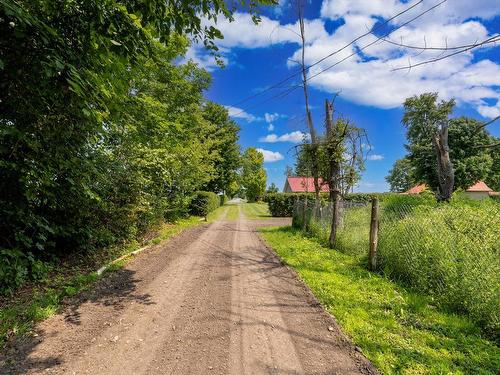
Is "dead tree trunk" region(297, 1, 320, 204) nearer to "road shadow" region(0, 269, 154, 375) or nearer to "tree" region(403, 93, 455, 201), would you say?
"road shadow" region(0, 269, 154, 375)

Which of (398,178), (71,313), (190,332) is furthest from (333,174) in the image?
(398,178)

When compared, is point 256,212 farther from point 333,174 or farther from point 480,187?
point 480,187

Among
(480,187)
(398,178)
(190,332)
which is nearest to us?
(190,332)

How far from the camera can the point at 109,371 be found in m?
3.00

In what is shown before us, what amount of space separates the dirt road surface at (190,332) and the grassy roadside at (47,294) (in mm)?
207

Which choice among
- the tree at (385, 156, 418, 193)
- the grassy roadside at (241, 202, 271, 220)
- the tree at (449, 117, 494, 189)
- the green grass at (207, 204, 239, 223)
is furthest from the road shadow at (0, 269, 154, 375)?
the tree at (385, 156, 418, 193)

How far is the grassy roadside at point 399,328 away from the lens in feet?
10.7

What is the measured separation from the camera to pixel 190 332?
12.7 ft

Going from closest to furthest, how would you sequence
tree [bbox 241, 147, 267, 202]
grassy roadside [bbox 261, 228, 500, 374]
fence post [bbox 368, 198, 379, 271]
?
grassy roadside [bbox 261, 228, 500, 374] < fence post [bbox 368, 198, 379, 271] < tree [bbox 241, 147, 267, 202]

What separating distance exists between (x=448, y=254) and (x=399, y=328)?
5.98ft

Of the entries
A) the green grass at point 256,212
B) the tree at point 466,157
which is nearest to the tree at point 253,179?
the green grass at point 256,212

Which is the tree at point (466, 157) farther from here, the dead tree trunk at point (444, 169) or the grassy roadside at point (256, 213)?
the dead tree trunk at point (444, 169)

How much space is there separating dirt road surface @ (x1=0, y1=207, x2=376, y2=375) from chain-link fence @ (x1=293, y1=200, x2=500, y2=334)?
6.65ft

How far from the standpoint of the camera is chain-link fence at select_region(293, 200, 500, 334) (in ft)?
14.1
